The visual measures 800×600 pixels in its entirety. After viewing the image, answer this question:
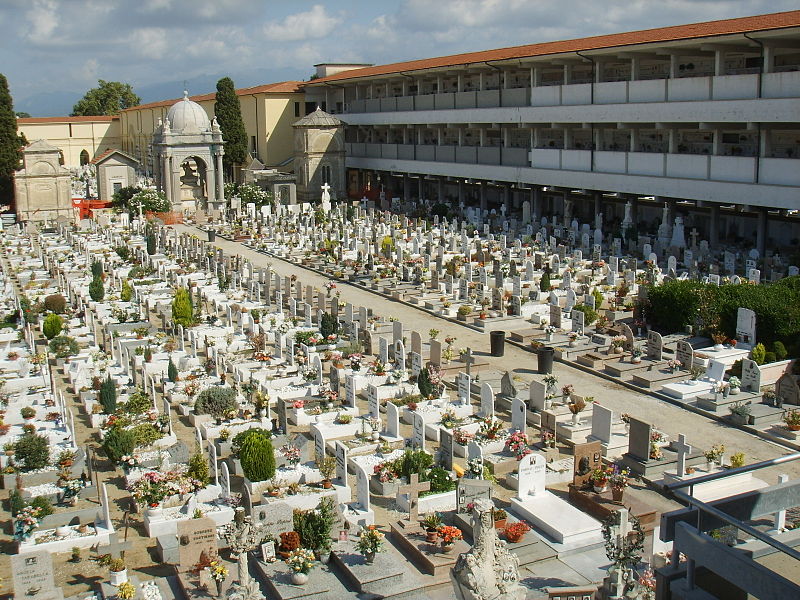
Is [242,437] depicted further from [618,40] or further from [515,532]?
[618,40]

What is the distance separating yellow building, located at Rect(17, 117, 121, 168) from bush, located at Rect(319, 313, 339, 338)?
67828mm

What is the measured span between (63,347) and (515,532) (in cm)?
1420

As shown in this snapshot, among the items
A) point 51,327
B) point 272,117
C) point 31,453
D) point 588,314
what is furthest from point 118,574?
point 272,117

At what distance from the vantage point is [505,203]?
45.6 metres

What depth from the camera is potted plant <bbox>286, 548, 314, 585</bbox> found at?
38.4ft

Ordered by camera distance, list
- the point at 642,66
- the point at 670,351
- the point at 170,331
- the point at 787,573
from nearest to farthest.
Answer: the point at 787,573 → the point at 670,351 → the point at 170,331 → the point at 642,66

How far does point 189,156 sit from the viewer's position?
52.2 metres

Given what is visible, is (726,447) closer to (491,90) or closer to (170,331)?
(170,331)

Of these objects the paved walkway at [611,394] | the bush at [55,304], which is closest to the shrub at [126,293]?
the bush at [55,304]

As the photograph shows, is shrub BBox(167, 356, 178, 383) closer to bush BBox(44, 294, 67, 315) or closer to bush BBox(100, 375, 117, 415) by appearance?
bush BBox(100, 375, 117, 415)

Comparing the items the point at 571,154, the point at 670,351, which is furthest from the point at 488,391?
the point at 571,154

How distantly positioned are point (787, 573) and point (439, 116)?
1679 inches

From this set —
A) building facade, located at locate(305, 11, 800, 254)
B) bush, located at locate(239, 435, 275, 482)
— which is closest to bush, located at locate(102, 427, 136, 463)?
bush, located at locate(239, 435, 275, 482)

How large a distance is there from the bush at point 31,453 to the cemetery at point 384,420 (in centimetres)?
9
